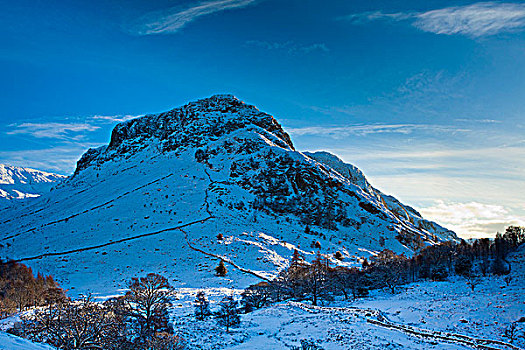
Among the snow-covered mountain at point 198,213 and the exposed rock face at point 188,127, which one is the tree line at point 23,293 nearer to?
the snow-covered mountain at point 198,213

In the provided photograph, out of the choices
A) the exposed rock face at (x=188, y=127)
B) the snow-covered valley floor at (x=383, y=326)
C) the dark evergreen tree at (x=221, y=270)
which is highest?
the exposed rock face at (x=188, y=127)

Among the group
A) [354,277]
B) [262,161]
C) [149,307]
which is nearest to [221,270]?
[354,277]

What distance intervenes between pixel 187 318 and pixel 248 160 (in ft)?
314

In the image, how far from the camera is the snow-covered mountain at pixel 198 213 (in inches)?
2408

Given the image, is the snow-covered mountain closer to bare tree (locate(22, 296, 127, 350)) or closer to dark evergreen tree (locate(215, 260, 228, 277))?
dark evergreen tree (locate(215, 260, 228, 277))

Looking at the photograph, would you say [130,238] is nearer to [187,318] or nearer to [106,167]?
[187,318]

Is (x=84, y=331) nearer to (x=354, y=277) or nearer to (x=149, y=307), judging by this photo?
(x=149, y=307)

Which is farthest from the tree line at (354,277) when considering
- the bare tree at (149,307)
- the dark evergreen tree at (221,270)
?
the bare tree at (149,307)

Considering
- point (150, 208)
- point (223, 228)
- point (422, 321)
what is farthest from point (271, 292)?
point (150, 208)

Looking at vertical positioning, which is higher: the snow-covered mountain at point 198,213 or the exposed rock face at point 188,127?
the exposed rock face at point 188,127

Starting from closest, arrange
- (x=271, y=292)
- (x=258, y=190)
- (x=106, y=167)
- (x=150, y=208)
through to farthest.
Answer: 1. (x=271, y=292)
2. (x=150, y=208)
3. (x=258, y=190)
4. (x=106, y=167)

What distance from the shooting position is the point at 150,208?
8962 centimetres

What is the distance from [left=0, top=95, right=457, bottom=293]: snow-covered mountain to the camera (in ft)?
201

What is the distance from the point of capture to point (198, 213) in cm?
8631
